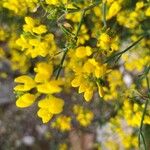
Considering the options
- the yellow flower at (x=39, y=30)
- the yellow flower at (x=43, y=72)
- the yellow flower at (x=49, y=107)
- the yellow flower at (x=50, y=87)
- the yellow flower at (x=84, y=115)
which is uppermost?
the yellow flower at (x=39, y=30)

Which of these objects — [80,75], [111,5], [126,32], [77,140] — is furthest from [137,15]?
[77,140]

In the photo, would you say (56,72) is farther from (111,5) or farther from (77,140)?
(77,140)

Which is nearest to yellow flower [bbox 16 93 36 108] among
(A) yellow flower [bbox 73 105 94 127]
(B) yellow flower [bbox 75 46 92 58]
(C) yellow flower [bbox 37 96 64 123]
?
(C) yellow flower [bbox 37 96 64 123]

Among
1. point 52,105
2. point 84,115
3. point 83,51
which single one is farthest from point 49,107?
point 84,115

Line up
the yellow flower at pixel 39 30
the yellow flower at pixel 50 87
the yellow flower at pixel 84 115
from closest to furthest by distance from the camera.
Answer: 1. the yellow flower at pixel 50 87
2. the yellow flower at pixel 39 30
3. the yellow flower at pixel 84 115

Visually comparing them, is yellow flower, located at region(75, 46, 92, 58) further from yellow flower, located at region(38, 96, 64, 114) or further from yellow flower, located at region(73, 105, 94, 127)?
yellow flower, located at region(73, 105, 94, 127)

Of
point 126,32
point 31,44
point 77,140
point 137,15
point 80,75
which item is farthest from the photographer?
point 77,140

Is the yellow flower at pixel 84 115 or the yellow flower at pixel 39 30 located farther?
the yellow flower at pixel 84 115

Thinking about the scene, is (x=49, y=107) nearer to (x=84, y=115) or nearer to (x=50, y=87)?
(x=50, y=87)

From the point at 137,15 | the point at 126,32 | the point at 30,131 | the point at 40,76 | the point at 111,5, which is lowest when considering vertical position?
the point at 30,131

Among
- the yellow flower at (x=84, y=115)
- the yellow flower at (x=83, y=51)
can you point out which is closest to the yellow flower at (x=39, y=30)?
the yellow flower at (x=83, y=51)

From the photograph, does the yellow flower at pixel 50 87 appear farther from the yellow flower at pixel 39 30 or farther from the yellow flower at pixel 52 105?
the yellow flower at pixel 39 30
